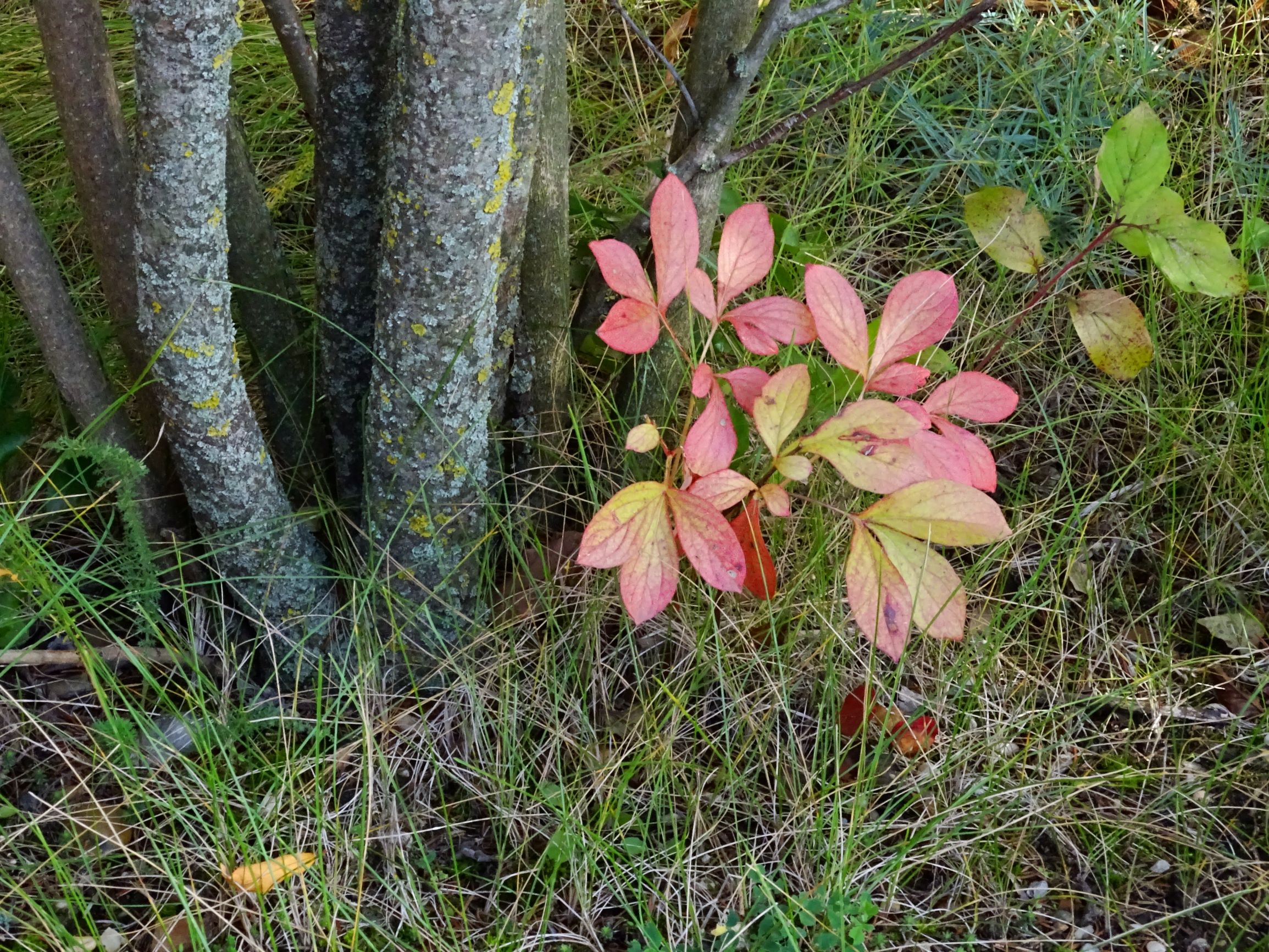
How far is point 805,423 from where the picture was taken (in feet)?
5.02

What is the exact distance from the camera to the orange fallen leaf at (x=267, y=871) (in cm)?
115

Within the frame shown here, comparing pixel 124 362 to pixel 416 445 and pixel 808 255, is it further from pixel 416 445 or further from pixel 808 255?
pixel 808 255

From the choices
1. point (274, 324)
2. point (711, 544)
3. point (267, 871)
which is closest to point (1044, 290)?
point (711, 544)

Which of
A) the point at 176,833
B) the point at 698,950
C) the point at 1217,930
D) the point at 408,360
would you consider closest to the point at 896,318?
the point at 408,360

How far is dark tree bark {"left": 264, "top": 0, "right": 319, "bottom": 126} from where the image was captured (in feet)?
4.65

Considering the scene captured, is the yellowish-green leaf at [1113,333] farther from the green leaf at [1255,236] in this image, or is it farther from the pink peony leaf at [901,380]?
the green leaf at [1255,236]

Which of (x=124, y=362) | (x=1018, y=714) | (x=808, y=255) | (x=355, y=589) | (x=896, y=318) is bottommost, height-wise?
(x=1018, y=714)

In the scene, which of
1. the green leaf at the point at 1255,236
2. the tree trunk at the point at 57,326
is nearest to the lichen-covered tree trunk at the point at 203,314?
the tree trunk at the point at 57,326

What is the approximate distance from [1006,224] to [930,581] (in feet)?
1.97

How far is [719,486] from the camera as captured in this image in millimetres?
1068

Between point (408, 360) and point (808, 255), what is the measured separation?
0.71m

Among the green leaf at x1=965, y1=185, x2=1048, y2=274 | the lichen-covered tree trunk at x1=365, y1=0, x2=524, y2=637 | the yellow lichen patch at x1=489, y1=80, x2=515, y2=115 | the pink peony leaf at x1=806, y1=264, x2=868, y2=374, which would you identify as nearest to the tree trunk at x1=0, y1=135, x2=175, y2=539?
the lichen-covered tree trunk at x1=365, y1=0, x2=524, y2=637

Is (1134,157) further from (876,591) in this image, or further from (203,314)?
(203,314)

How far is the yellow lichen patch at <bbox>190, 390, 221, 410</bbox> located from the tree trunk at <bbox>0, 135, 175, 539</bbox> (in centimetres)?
11
